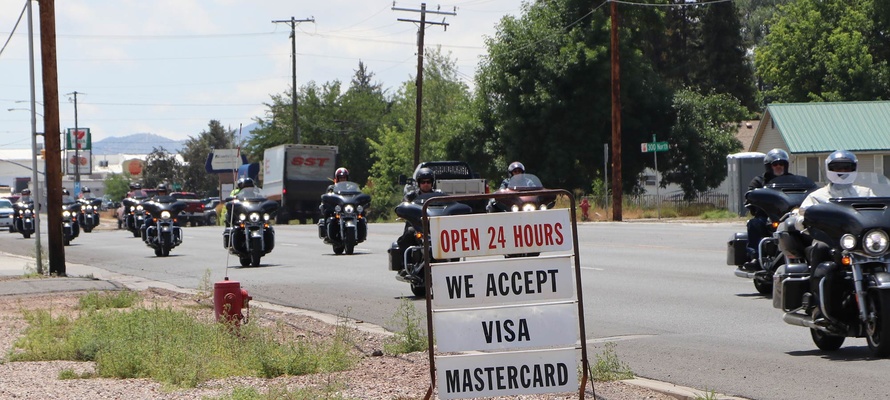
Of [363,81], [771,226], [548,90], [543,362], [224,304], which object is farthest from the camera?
[363,81]

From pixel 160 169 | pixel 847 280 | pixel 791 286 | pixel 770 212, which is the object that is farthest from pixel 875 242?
pixel 160 169

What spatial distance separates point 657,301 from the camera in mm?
15031

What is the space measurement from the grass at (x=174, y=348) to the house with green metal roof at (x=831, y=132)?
1589 inches

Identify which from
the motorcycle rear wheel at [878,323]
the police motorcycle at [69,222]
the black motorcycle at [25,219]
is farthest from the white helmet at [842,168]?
the black motorcycle at [25,219]

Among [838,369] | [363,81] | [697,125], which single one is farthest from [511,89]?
[363,81]

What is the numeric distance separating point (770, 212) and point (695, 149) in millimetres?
43457

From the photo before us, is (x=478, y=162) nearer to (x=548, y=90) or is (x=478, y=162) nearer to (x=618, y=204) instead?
(x=548, y=90)

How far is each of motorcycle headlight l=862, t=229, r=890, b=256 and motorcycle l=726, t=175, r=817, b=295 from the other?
455cm

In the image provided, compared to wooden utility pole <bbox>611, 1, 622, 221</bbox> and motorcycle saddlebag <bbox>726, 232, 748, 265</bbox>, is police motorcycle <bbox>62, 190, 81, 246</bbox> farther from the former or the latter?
motorcycle saddlebag <bbox>726, 232, 748, 265</bbox>

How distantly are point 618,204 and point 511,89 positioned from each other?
14123mm

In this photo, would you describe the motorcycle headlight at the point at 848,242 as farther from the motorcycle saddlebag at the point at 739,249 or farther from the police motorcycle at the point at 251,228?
the police motorcycle at the point at 251,228

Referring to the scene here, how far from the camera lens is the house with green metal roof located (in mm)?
50406

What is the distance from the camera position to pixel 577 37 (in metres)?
56.0

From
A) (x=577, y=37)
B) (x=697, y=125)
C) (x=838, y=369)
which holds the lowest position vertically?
(x=838, y=369)
